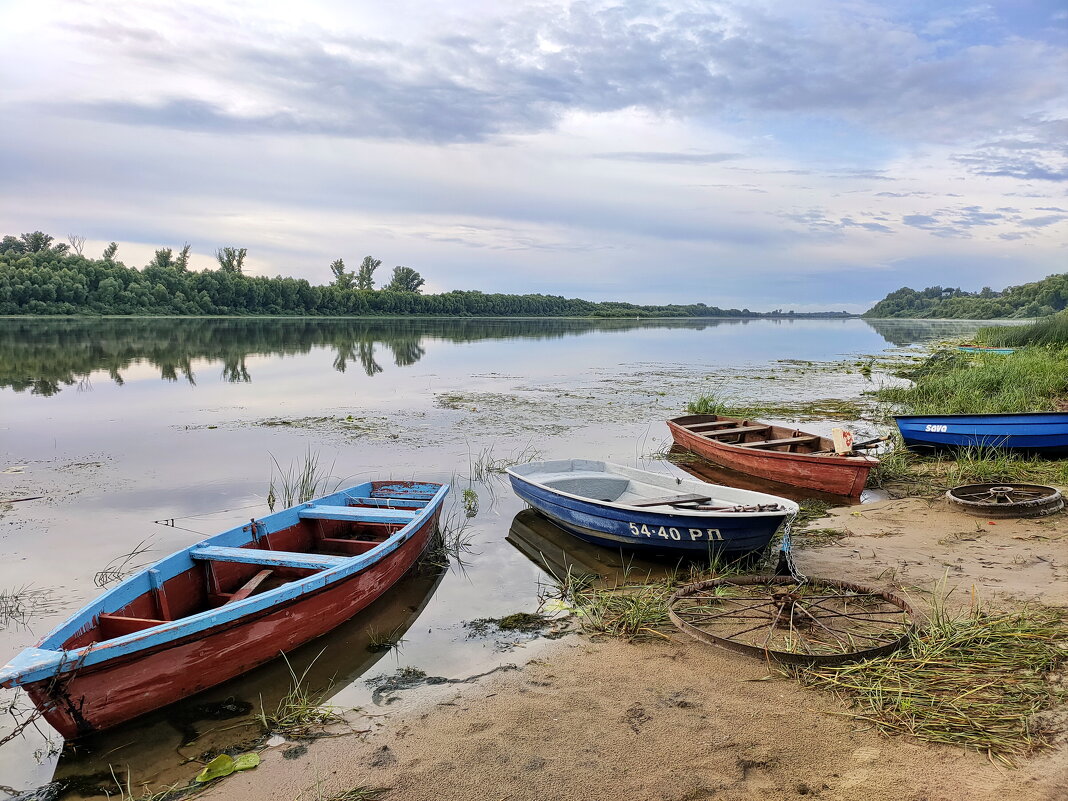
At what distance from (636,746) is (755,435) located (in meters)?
9.65

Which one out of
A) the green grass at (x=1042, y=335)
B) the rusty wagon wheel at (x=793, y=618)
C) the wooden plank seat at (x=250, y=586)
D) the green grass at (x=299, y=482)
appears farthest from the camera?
the green grass at (x=1042, y=335)

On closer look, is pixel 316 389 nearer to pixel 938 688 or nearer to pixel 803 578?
pixel 803 578

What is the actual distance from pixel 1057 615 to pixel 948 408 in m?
11.5

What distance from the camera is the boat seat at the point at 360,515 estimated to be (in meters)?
7.19

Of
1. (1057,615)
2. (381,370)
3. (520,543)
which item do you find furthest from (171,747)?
(381,370)

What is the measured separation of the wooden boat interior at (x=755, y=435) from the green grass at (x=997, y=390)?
14.4 feet

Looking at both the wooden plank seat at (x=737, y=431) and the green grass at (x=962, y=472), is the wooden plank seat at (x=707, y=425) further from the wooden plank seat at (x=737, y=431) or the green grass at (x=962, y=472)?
the green grass at (x=962, y=472)

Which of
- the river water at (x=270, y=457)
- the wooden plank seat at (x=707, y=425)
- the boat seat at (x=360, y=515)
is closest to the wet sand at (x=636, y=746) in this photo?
the river water at (x=270, y=457)

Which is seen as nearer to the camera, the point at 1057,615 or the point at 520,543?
the point at 1057,615

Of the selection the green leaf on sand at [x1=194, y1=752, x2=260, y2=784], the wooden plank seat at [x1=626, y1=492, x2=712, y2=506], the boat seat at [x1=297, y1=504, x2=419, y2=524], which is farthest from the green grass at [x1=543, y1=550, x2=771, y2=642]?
the green leaf on sand at [x1=194, y1=752, x2=260, y2=784]

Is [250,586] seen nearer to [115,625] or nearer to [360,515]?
[115,625]

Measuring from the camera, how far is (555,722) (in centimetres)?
433

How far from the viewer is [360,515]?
725 centimetres

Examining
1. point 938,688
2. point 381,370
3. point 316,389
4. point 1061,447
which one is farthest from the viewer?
point 381,370
